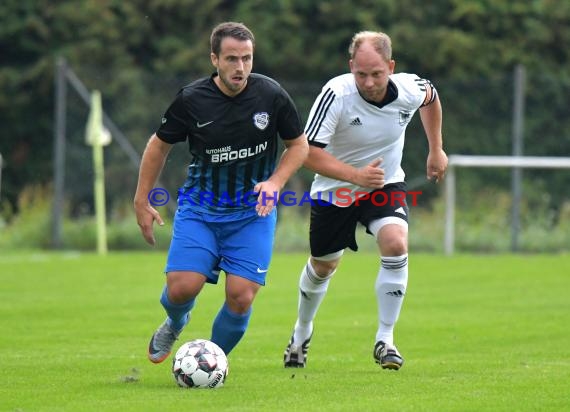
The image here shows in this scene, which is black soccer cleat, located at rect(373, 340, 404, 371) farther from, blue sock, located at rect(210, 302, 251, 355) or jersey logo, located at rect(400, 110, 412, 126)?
jersey logo, located at rect(400, 110, 412, 126)

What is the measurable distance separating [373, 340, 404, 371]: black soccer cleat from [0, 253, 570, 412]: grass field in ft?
0.29

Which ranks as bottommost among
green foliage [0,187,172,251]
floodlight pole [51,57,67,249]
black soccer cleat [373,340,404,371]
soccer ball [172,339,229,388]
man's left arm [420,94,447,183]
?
green foliage [0,187,172,251]

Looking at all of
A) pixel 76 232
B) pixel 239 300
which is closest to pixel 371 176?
pixel 239 300

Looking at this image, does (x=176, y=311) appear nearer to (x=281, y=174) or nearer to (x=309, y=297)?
(x=281, y=174)

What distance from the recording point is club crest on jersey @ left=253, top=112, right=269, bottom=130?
24.5 feet

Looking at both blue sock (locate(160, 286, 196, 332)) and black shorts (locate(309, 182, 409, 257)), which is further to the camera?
black shorts (locate(309, 182, 409, 257))

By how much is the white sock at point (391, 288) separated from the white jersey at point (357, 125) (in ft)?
1.87

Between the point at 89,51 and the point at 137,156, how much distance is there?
7.68 m

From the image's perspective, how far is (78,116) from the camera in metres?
22.6

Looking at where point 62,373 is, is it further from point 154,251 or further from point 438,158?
point 154,251

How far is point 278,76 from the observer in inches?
1123

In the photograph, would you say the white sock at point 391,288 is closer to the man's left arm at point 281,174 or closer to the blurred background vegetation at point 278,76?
the man's left arm at point 281,174


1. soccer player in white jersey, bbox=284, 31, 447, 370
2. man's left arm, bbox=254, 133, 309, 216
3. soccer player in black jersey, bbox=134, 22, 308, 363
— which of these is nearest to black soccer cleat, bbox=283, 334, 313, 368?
soccer player in white jersey, bbox=284, 31, 447, 370

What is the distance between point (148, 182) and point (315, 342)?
9.99 feet
